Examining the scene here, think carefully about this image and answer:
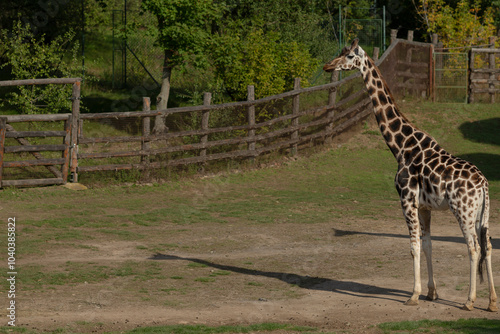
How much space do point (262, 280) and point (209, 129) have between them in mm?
7857

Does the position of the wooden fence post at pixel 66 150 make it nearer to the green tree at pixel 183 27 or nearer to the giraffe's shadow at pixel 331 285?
the green tree at pixel 183 27

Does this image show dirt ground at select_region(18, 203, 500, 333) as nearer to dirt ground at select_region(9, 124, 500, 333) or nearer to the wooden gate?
dirt ground at select_region(9, 124, 500, 333)

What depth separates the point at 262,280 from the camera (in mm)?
9688

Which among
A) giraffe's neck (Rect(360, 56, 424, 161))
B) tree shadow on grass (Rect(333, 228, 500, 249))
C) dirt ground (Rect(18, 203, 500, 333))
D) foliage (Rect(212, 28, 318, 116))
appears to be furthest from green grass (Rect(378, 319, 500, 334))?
foliage (Rect(212, 28, 318, 116))

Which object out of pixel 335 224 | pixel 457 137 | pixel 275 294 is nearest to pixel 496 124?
pixel 457 137

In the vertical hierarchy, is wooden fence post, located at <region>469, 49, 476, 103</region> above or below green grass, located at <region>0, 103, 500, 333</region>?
above

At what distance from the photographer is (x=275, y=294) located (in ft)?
29.6

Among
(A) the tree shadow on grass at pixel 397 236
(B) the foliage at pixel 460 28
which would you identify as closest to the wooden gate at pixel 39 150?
(A) the tree shadow on grass at pixel 397 236

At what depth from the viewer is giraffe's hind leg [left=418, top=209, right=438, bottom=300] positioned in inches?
344

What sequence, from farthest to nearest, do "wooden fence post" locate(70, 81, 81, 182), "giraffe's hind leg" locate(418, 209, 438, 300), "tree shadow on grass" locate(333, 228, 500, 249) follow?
"wooden fence post" locate(70, 81, 81, 182)
"tree shadow on grass" locate(333, 228, 500, 249)
"giraffe's hind leg" locate(418, 209, 438, 300)

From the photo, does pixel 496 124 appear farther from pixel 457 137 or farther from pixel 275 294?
pixel 275 294

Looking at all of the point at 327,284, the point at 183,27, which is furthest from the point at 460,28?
the point at 327,284

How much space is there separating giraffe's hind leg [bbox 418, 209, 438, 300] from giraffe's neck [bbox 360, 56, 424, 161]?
783 mm

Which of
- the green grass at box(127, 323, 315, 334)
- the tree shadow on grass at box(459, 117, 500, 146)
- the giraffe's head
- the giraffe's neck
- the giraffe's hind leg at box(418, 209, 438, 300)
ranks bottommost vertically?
the green grass at box(127, 323, 315, 334)
